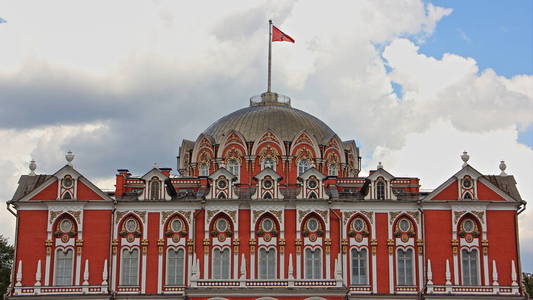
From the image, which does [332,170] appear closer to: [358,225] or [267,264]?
[358,225]

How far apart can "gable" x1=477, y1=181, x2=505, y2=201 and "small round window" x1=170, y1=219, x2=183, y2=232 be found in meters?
22.8

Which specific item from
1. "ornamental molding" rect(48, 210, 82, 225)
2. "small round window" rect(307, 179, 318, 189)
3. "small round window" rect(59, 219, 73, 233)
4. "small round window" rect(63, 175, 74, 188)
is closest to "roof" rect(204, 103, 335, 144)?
A: "small round window" rect(307, 179, 318, 189)

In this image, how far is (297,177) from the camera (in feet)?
221

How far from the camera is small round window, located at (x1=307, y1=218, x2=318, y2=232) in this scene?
2506 inches

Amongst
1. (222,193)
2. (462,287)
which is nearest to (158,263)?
(222,193)

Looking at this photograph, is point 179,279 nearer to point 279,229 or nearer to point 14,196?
point 279,229

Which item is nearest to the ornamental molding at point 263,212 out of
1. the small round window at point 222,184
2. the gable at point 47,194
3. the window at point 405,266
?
the small round window at point 222,184

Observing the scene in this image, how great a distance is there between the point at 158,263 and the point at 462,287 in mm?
22535

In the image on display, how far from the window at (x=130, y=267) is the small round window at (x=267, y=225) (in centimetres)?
973

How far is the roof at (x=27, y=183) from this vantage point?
213ft

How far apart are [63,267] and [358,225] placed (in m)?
22.4

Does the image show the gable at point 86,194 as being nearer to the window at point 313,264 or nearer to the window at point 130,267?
the window at point 130,267

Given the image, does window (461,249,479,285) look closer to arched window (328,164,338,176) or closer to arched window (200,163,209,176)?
arched window (328,164,338,176)

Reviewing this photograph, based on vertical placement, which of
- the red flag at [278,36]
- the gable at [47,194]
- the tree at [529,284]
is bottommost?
the tree at [529,284]
